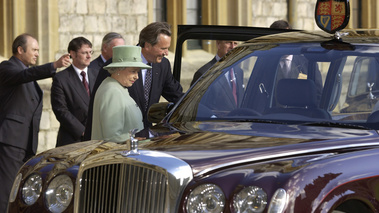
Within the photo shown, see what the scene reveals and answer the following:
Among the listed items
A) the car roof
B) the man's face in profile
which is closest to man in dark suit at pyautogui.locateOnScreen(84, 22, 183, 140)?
the car roof

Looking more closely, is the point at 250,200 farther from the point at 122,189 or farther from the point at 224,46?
the point at 224,46

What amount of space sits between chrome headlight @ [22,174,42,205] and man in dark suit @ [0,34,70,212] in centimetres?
387

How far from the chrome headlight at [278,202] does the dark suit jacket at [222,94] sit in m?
1.56

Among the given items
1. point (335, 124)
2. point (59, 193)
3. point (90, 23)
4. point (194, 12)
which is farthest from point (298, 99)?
point (194, 12)

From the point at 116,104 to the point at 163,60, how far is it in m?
1.55

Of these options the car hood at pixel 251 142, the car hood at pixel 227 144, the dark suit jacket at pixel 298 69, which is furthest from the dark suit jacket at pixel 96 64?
the car hood at pixel 251 142

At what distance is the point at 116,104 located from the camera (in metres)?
6.34

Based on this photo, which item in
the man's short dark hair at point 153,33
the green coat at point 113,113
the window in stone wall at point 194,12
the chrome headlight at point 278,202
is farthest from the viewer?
the window in stone wall at point 194,12

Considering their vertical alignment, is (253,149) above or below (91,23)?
below

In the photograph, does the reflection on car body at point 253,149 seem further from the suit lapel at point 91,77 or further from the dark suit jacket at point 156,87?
the suit lapel at point 91,77

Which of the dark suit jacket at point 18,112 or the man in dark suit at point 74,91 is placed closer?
the dark suit jacket at point 18,112

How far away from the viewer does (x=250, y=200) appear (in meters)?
3.95

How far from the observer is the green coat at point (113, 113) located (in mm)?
6254

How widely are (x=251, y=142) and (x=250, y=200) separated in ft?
1.90
